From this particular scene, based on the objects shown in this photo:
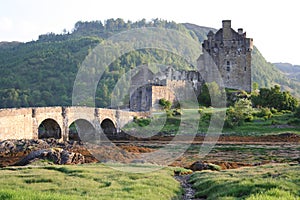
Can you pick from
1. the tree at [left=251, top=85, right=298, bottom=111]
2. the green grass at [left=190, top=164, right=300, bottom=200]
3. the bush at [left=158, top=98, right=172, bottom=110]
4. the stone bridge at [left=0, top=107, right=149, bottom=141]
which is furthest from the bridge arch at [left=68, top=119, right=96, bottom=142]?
the green grass at [left=190, top=164, right=300, bottom=200]

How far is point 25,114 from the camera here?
125 ft

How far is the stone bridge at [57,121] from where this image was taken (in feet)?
118

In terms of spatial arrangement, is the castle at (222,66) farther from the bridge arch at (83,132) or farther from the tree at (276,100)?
the bridge arch at (83,132)

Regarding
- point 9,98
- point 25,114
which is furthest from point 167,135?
point 9,98

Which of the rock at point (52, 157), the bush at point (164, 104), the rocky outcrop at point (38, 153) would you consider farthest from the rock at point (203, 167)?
the bush at point (164, 104)

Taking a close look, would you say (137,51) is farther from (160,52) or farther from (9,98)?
(9,98)

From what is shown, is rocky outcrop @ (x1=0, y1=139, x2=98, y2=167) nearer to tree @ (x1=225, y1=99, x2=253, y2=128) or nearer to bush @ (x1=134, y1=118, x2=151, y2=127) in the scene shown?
bush @ (x1=134, y1=118, x2=151, y2=127)

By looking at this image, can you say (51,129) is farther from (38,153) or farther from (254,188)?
(254,188)

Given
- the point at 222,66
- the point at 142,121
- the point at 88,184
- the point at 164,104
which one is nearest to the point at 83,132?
the point at 142,121

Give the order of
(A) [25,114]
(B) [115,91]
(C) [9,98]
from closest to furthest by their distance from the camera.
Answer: (A) [25,114] → (C) [9,98] → (B) [115,91]

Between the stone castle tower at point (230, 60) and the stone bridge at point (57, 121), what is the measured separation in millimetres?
24279

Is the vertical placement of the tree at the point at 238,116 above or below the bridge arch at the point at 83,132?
above

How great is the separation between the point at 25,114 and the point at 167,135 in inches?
844

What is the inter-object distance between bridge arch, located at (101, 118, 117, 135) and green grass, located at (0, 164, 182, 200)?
107 feet
